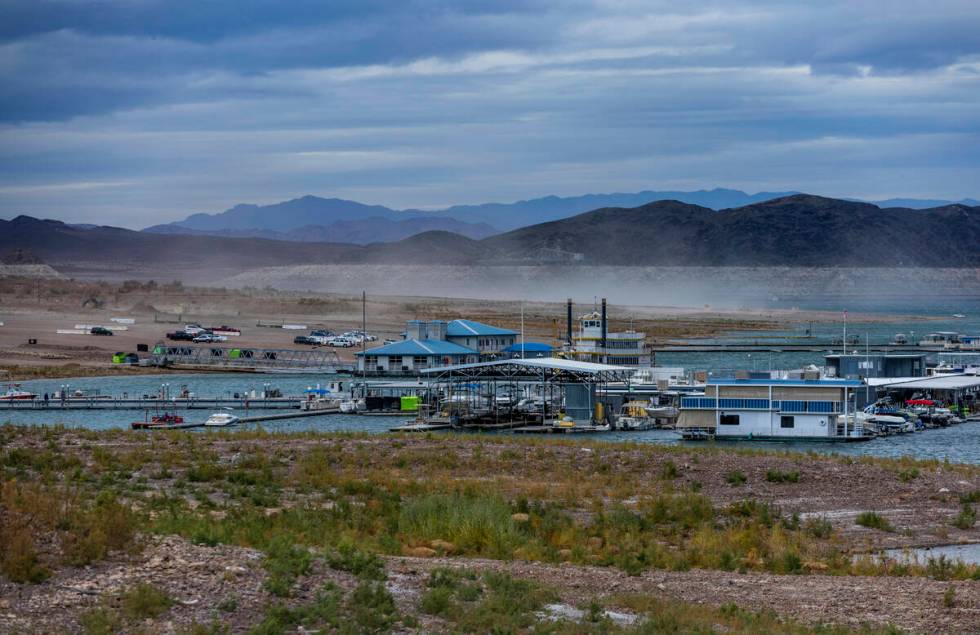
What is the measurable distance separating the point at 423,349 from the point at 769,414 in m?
28.3

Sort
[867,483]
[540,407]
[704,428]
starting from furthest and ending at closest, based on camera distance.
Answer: [540,407]
[704,428]
[867,483]

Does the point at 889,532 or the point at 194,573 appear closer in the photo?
the point at 194,573

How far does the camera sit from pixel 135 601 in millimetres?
11383

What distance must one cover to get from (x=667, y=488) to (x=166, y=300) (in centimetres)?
11576

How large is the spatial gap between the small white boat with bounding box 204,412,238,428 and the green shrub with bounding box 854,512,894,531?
31.4 m

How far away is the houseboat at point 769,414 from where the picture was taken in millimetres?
45219

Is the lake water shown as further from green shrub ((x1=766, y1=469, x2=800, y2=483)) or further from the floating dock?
green shrub ((x1=766, y1=469, x2=800, y2=483))

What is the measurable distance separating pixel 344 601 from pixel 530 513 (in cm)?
810

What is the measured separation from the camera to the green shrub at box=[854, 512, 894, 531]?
825 inches

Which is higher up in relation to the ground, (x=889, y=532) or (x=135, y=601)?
(x=135, y=601)

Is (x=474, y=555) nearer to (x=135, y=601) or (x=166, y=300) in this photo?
(x=135, y=601)

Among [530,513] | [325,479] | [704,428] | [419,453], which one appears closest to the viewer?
[530,513]

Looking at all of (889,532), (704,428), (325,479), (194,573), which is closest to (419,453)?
(325,479)

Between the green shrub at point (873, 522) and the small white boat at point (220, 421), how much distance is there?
103ft
